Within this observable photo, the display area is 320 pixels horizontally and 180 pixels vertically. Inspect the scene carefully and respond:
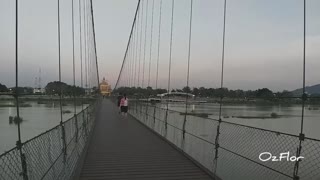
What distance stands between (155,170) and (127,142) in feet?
9.80

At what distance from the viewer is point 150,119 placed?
12039mm

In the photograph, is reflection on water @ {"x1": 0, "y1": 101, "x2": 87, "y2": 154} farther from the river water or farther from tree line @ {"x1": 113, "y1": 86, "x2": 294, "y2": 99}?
tree line @ {"x1": 113, "y1": 86, "x2": 294, "y2": 99}

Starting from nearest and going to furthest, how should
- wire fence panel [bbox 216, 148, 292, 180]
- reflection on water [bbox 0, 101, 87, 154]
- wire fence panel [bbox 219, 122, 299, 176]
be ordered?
wire fence panel [bbox 219, 122, 299, 176] < wire fence panel [bbox 216, 148, 292, 180] < reflection on water [bbox 0, 101, 87, 154]

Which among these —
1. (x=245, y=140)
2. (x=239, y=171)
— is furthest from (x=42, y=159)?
(x=239, y=171)

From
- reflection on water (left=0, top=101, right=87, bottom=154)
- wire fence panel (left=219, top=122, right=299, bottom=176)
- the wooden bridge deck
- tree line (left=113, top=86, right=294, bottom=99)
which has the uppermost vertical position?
tree line (left=113, top=86, right=294, bottom=99)

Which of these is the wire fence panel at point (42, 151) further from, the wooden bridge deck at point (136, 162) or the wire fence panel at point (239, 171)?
the wire fence panel at point (239, 171)

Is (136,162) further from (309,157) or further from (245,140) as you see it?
(309,157)

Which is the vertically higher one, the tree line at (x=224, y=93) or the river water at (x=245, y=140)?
the tree line at (x=224, y=93)

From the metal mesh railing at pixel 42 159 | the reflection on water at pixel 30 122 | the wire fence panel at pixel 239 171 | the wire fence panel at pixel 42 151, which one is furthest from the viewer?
the reflection on water at pixel 30 122

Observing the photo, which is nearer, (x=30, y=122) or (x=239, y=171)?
(x=239, y=171)

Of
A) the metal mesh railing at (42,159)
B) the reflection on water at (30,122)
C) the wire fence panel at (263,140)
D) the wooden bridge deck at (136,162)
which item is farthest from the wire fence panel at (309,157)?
the reflection on water at (30,122)

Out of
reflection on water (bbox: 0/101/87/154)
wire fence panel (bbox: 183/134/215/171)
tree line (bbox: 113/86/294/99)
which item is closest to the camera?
tree line (bbox: 113/86/294/99)

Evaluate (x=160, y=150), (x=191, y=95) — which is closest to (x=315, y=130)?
(x=191, y=95)

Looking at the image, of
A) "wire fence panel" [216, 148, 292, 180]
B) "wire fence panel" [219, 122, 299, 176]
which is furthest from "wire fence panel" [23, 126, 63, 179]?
"wire fence panel" [216, 148, 292, 180]
